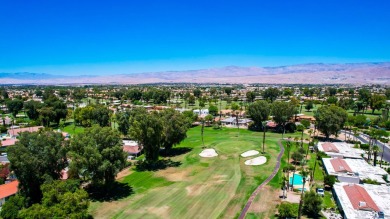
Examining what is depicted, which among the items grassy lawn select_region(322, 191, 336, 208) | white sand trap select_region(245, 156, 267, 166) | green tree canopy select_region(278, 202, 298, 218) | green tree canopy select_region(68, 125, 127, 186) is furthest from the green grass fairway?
grassy lawn select_region(322, 191, 336, 208)

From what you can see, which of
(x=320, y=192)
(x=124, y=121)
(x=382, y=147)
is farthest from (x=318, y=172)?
(x=124, y=121)

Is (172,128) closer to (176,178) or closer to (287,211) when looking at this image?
(176,178)

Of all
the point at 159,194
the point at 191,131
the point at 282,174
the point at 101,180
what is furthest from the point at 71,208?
the point at 191,131

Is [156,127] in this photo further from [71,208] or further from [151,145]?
[71,208]

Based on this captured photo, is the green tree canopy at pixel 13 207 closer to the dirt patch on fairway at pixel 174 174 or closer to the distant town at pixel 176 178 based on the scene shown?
the distant town at pixel 176 178

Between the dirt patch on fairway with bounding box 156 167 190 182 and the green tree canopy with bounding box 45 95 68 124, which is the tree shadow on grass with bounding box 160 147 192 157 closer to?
the dirt patch on fairway with bounding box 156 167 190 182

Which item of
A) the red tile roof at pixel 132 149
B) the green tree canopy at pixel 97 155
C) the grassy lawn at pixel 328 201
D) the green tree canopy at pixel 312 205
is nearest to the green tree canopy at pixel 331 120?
the grassy lawn at pixel 328 201
